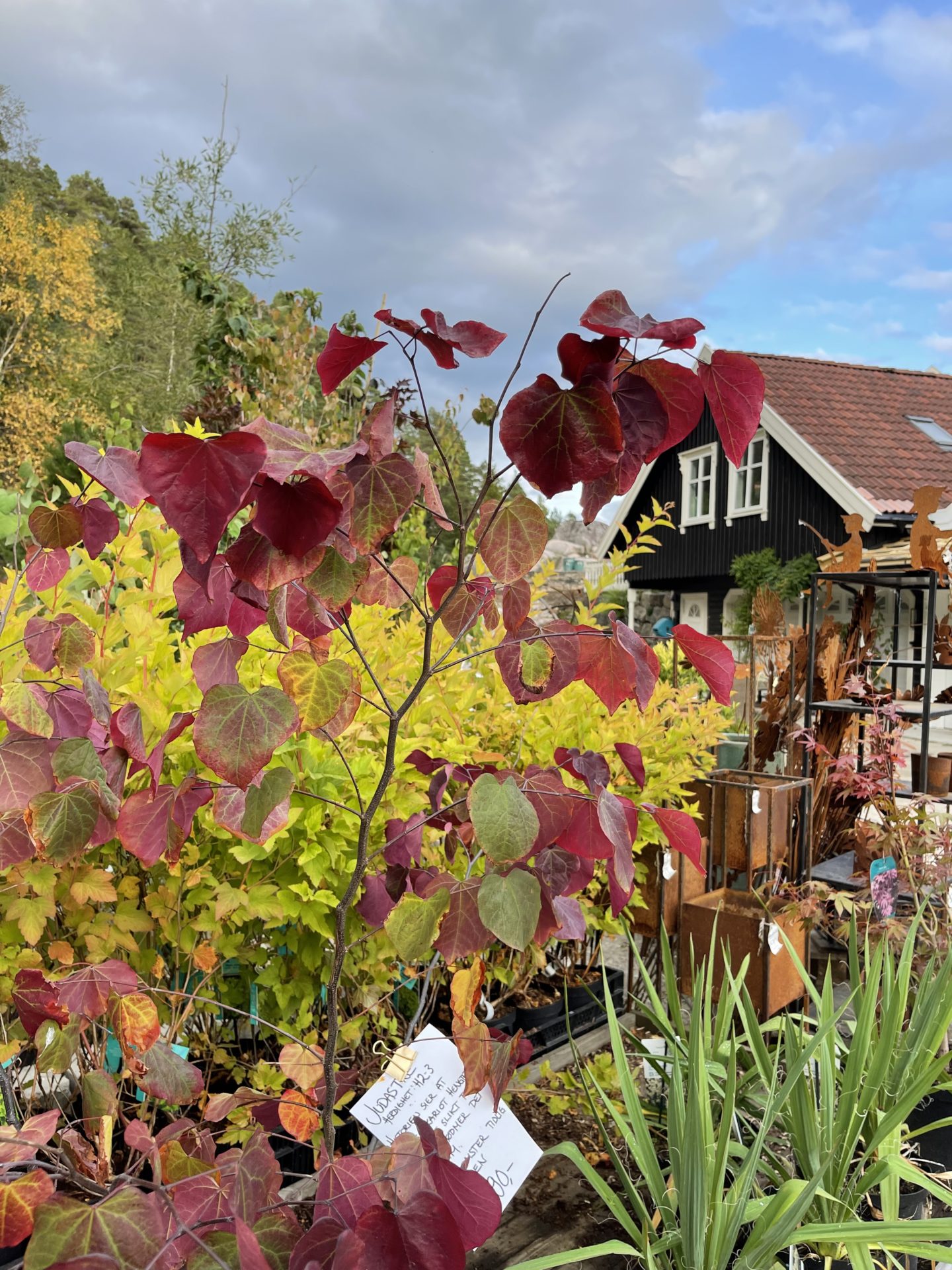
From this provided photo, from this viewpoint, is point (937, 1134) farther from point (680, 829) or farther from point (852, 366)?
point (852, 366)

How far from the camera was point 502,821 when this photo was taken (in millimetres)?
637

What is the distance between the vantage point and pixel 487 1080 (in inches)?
37.5

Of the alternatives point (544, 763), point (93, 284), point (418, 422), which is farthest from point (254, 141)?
point (93, 284)

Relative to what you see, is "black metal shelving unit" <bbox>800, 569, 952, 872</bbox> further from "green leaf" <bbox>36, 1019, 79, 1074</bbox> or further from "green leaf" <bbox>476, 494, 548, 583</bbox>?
"green leaf" <bbox>36, 1019, 79, 1074</bbox>

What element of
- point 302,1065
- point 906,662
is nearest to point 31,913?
point 302,1065

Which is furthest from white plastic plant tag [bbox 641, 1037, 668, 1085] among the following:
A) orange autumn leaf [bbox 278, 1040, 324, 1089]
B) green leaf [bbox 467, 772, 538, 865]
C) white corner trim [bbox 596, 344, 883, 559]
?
white corner trim [bbox 596, 344, 883, 559]

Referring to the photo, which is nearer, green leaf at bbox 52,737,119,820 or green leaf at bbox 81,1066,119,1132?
A: green leaf at bbox 52,737,119,820

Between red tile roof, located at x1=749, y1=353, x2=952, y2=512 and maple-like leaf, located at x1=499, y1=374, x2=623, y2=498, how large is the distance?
12591 mm

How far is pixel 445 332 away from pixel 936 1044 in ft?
4.45

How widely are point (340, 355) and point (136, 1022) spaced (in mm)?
661

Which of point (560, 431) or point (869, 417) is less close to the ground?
point (869, 417)

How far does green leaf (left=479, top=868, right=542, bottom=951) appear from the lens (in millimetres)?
658

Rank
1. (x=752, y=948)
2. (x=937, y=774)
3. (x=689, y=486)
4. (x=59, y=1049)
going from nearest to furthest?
(x=59, y=1049) < (x=752, y=948) < (x=937, y=774) < (x=689, y=486)

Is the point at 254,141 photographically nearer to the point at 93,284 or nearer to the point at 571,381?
the point at 571,381
